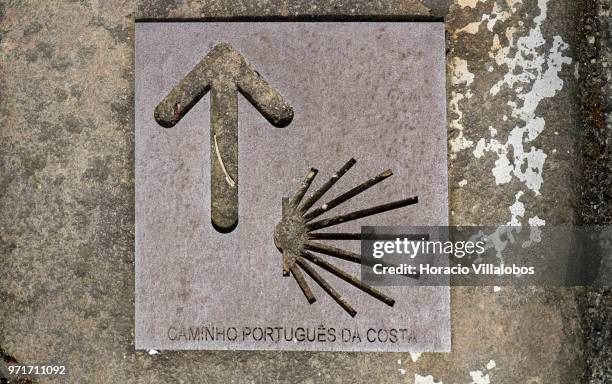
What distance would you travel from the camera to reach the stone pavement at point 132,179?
193 centimetres

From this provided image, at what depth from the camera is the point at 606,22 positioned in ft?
6.45

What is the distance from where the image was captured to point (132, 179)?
1.97 metres

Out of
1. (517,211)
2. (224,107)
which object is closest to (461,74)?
(517,211)

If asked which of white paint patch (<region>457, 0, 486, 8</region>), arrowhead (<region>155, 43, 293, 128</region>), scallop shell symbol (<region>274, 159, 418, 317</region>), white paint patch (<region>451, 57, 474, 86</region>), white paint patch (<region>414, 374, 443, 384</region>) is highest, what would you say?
white paint patch (<region>457, 0, 486, 8</region>)

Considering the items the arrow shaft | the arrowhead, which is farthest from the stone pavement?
the arrow shaft

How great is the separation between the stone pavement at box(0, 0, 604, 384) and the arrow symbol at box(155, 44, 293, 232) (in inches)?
6.6

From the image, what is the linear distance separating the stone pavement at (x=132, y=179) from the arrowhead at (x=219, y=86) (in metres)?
0.15

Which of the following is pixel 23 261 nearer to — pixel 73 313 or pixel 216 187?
pixel 73 313

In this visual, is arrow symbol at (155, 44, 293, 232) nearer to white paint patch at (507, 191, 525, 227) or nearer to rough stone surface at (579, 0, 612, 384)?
white paint patch at (507, 191, 525, 227)

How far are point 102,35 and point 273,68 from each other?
1.91ft

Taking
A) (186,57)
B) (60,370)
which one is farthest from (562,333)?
(60,370)

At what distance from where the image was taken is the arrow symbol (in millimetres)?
1901

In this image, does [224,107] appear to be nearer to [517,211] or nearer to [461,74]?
[461,74]

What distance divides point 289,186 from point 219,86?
0.38m
